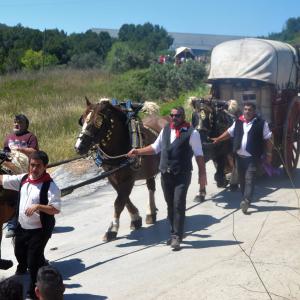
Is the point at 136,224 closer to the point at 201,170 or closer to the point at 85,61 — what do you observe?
the point at 201,170

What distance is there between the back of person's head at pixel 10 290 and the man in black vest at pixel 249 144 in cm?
616

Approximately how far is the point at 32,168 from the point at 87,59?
55.6 meters

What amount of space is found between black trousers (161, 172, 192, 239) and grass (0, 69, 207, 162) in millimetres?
6272

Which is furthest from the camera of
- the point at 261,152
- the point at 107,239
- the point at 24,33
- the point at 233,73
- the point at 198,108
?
the point at 24,33

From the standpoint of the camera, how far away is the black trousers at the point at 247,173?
8.92 m

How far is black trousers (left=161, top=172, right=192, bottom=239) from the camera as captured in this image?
733 cm

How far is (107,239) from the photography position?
26.0 feet

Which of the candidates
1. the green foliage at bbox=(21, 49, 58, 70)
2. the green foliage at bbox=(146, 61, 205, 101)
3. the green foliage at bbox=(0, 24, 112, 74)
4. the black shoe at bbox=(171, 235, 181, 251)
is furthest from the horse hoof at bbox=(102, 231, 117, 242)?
the green foliage at bbox=(21, 49, 58, 70)

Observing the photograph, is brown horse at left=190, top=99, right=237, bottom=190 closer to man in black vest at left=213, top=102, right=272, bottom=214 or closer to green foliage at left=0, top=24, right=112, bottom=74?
man in black vest at left=213, top=102, right=272, bottom=214

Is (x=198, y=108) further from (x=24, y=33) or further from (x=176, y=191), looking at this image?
(x=24, y=33)

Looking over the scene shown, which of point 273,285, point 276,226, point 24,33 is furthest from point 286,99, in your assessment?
point 24,33

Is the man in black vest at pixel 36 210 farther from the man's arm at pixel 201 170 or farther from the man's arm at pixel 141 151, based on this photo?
the man's arm at pixel 201 170

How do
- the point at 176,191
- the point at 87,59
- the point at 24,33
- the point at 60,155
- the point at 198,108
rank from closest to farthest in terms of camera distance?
the point at 176,191
the point at 198,108
the point at 60,155
the point at 87,59
the point at 24,33

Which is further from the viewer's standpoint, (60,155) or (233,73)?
(60,155)
